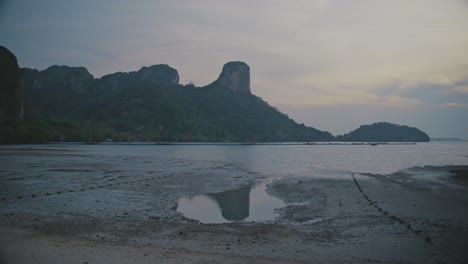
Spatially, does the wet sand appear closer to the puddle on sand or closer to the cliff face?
the puddle on sand

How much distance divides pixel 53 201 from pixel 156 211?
221 inches

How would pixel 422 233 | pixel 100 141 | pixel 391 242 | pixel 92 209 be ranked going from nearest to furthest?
pixel 391 242, pixel 422 233, pixel 92 209, pixel 100 141

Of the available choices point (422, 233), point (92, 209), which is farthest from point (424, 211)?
point (92, 209)

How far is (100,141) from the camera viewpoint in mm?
164500

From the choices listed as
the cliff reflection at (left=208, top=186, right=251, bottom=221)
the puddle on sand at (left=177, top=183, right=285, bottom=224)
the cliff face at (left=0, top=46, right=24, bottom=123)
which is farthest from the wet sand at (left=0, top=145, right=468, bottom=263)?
the cliff face at (left=0, top=46, right=24, bottom=123)

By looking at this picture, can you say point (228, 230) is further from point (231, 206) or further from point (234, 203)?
point (234, 203)

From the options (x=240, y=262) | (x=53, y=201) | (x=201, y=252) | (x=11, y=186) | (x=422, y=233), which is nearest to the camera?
(x=240, y=262)

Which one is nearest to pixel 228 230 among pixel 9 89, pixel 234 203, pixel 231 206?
pixel 231 206

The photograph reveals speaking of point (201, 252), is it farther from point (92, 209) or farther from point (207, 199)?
point (207, 199)

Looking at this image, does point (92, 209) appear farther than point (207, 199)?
No

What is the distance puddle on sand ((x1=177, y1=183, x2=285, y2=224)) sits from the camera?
1441 centimetres

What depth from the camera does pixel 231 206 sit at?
1709cm

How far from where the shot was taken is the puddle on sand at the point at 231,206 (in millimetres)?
14406

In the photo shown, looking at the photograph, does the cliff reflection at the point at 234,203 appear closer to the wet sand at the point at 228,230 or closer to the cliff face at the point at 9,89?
the wet sand at the point at 228,230
